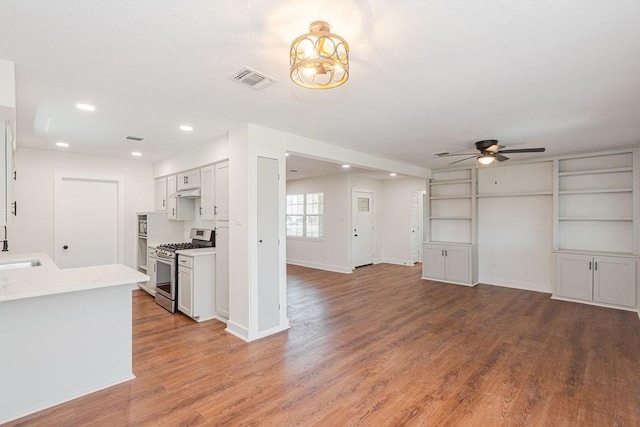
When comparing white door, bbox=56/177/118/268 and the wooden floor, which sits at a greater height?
white door, bbox=56/177/118/268

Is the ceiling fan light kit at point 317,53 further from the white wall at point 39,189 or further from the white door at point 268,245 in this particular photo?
the white wall at point 39,189

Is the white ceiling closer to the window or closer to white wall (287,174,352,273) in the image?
white wall (287,174,352,273)

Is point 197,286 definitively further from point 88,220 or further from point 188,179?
point 88,220

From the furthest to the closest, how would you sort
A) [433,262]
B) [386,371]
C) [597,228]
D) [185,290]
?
1. [433,262]
2. [597,228]
3. [185,290]
4. [386,371]

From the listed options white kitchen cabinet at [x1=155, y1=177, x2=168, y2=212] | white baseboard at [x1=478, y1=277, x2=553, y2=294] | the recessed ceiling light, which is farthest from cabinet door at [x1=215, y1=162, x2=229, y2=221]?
white baseboard at [x1=478, y1=277, x2=553, y2=294]

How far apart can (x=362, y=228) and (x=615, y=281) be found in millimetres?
5084

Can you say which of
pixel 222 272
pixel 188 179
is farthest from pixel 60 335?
pixel 188 179

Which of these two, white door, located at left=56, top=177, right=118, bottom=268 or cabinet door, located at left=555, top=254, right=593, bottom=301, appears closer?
cabinet door, located at left=555, top=254, right=593, bottom=301

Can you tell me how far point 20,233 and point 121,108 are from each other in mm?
3455

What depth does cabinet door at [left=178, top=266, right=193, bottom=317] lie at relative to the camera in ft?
13.8

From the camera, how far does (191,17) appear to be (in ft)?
5.56

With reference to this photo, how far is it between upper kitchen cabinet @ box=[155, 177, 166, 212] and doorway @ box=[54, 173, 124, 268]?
58 centimetres

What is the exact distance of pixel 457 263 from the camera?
21.4 ft

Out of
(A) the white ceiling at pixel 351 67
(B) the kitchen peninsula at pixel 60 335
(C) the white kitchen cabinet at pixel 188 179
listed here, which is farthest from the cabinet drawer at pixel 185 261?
(A) the white ceiling at pixel 351 67
